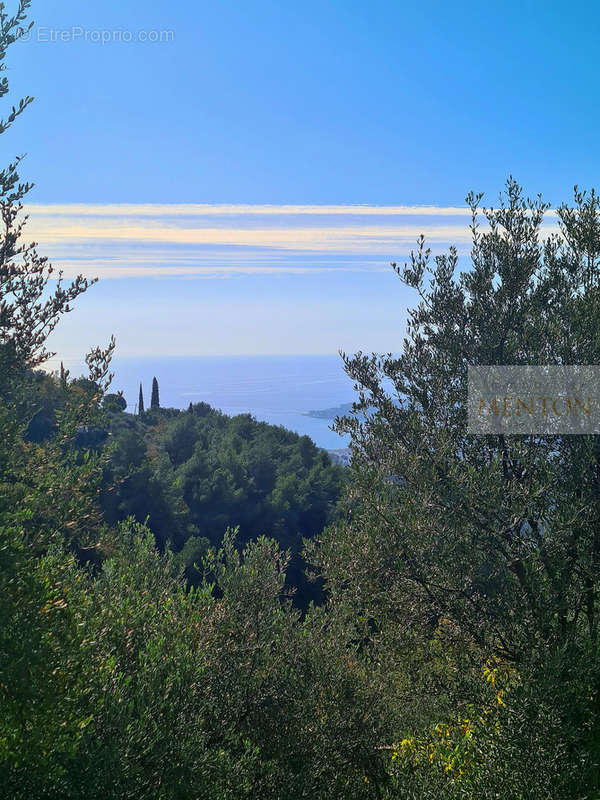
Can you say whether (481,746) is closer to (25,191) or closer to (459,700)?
(459,700)

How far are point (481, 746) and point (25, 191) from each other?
30.4 ft

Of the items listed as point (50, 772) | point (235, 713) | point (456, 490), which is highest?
point (456, 490)

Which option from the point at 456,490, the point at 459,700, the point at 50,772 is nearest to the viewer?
the point at 50,772

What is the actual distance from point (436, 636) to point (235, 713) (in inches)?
144

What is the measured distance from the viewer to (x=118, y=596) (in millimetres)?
11703

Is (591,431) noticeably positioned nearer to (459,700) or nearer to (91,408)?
(459,700)

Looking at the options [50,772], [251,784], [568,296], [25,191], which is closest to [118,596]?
[251,784]

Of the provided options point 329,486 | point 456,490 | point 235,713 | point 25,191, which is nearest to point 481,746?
point 456,490

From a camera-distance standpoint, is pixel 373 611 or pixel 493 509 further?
pixel 373 611

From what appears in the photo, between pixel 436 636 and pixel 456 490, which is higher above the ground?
pixel 456 490

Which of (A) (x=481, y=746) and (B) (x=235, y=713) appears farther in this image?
(B) (x=235, y=713)

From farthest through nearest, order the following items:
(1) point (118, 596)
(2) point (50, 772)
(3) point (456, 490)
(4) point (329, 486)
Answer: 1. (4) point (329, 486)
2. (1) point (118, 596)
3. (3) point (456, 490)
4. (2) point (50, 772)

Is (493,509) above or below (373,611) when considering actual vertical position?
above

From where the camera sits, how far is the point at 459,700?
32.0 feet
